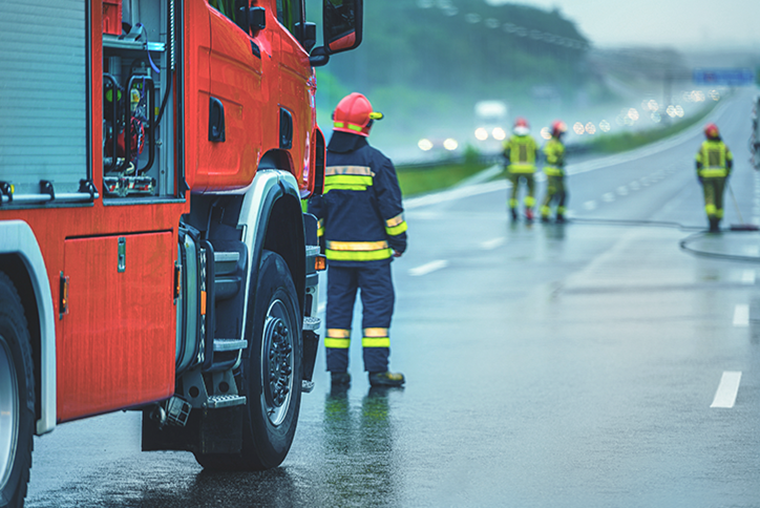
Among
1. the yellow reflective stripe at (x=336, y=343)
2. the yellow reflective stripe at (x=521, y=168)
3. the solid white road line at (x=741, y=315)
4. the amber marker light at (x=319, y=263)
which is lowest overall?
the solid white road line at (x=741, y=315)

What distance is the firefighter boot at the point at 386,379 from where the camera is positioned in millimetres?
8969

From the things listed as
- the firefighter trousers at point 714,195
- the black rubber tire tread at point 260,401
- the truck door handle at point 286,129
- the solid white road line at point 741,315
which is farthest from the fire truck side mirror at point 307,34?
the firefighter trousers at point 714,195

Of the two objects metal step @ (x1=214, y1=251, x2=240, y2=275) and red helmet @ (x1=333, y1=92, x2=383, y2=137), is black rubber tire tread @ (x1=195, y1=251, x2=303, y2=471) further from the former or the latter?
red helmet @ (x1=333, y1=92, x2=383, y2=137)

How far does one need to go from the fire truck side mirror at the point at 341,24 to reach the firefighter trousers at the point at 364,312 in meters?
2.28

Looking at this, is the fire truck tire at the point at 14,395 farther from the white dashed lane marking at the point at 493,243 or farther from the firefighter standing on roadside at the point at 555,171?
the firefighter standing on roadside at the point at 555,171

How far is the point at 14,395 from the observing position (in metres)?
4.26

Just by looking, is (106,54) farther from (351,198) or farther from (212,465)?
(351,198)

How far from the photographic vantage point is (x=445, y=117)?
100562 millimetres

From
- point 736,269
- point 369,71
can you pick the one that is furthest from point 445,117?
point 736,269

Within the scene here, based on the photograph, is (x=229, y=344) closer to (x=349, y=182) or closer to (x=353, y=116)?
(x=349, y=182)

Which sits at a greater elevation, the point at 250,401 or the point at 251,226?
the point at 251,226

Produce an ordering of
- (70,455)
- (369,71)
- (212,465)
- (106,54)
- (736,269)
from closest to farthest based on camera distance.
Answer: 1. (106,54)
2. (212,465)
3. (70,455)
4. (736,269)
5. (369,71)

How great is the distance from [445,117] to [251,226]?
3755 inches

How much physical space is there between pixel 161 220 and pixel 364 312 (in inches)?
163
